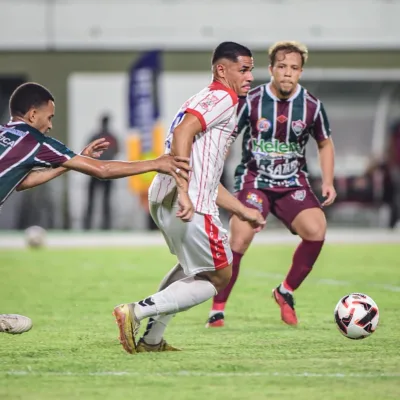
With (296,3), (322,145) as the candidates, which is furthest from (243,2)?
(322,145)

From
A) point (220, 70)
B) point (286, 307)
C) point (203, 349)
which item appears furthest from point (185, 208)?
point (286, 307)

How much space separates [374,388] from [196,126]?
1821 millimetres

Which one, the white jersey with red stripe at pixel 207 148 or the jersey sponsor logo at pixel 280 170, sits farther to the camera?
the jersey sponsor logo at pixel 280 170

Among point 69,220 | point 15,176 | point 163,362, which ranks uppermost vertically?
point 15,176

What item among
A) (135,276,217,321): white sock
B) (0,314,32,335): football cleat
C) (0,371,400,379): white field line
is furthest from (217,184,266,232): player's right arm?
(0,314,32,335): football cleat

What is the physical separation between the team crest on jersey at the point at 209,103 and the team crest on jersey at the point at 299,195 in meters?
2.13

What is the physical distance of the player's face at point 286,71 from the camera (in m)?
8.23

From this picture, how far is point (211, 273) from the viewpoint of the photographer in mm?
6512

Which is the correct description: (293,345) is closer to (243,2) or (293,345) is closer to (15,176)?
(15,176)

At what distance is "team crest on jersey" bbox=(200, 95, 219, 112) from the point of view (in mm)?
6340

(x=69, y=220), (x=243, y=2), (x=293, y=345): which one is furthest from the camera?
(x=243, y=2)

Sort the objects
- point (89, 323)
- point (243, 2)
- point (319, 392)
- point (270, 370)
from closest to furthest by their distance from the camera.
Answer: point (319, 392) < point (270, 370) < point (89, 323) < point (243, 2)

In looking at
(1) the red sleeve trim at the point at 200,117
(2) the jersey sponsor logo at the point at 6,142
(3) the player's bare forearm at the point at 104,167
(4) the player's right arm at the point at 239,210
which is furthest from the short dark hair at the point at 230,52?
(2) the jersey sponsor logo at the point at 6,142

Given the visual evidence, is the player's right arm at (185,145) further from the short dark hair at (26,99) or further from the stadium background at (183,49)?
the stadium background at (183,49)
